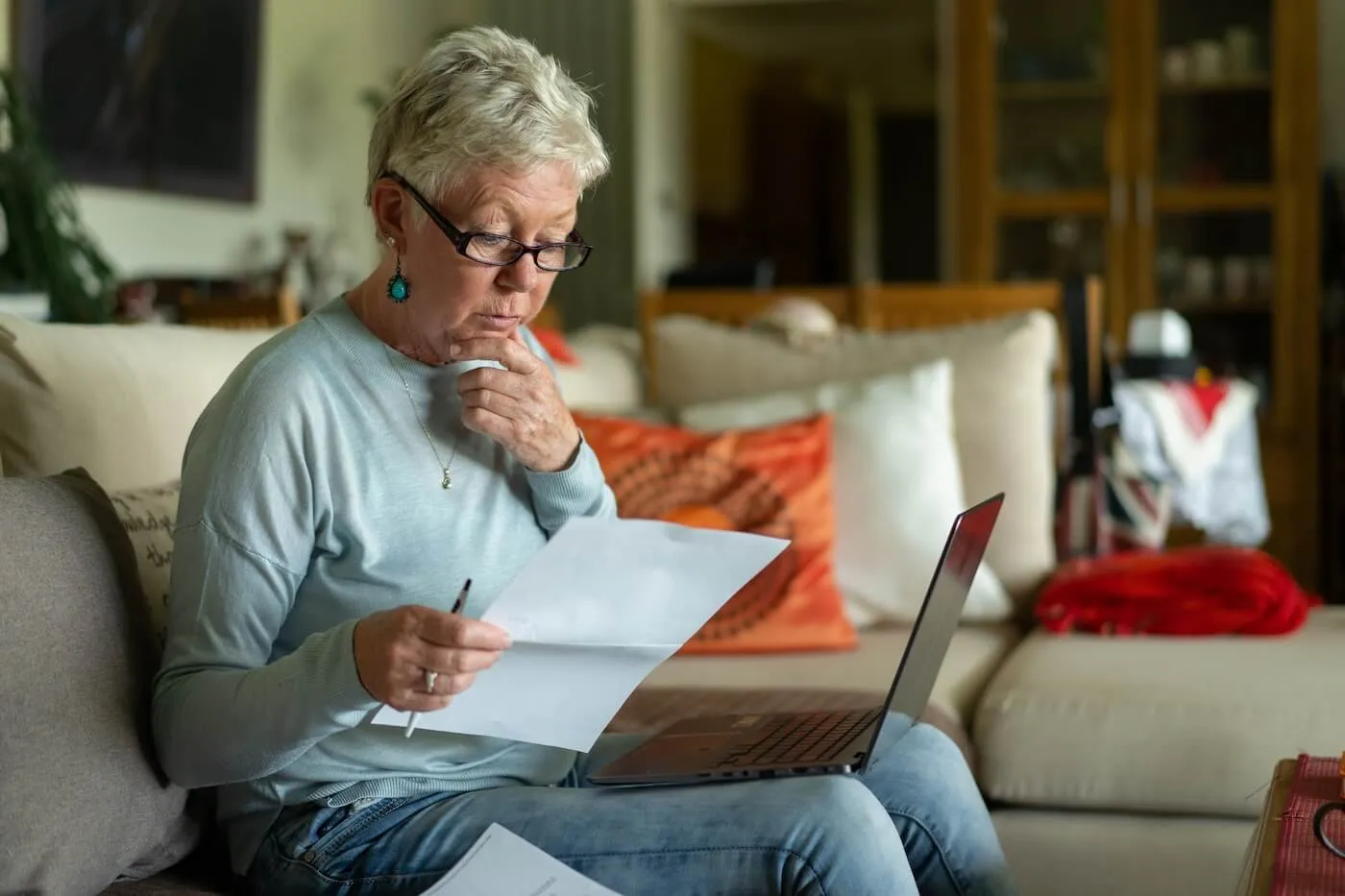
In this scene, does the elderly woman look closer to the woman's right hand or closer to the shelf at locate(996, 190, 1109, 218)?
the woman's right hand

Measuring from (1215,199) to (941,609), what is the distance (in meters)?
3.94

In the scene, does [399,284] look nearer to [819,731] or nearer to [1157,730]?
[819,731]

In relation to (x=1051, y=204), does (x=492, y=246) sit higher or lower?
lower

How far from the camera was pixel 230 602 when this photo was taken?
114 centimetres

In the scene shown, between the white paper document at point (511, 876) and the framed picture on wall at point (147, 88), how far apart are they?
258 centimetres

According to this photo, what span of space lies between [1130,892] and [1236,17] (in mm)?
3753

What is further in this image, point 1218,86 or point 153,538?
point 1218,86

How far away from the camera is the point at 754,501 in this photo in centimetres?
220

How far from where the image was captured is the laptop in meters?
1.23

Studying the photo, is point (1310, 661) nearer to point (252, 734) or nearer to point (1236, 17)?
point (252, 734)

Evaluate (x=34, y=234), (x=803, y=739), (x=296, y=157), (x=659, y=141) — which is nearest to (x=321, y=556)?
(x=803, y=739)

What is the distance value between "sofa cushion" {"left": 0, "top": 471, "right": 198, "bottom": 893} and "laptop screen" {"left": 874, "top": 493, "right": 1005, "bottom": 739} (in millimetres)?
567

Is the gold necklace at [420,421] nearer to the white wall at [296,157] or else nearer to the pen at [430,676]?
the pen at [430,676]

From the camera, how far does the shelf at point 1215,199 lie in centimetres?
481
